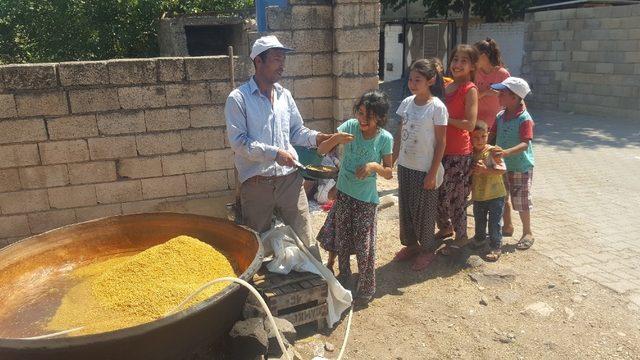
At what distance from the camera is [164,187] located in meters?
5.04

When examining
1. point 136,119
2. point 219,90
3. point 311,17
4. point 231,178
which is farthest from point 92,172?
point 311,17

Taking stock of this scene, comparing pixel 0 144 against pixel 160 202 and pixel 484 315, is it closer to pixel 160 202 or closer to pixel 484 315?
pixel 160 202

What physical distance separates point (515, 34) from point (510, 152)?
1133 cm

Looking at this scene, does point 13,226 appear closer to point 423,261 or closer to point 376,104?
point 376,104

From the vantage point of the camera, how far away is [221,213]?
537 cm

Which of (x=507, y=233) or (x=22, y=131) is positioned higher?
(x=22, y=131)

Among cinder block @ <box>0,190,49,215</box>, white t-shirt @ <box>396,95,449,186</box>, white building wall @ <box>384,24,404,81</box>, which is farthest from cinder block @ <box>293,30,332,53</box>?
white building wall @ <box>384,24,404,81</box>

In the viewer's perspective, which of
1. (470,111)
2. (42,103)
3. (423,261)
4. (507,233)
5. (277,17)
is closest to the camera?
(470,111)

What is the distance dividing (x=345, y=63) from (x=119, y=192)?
2.79 meters

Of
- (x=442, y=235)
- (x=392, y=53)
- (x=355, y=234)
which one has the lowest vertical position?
(x=442, y=235)

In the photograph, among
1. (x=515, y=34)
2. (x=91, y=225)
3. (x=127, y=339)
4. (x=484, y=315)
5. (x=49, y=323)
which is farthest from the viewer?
(x=515, y=34)

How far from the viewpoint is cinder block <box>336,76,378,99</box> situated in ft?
17.7

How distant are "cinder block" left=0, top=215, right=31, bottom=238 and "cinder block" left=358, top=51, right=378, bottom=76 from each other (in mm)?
3823

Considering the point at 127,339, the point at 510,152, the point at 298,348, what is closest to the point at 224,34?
the point at 510,152
